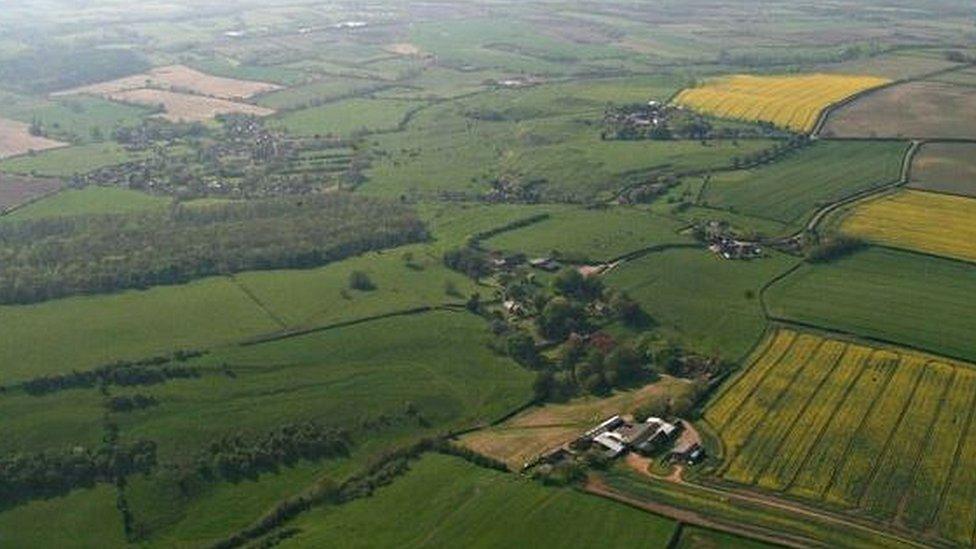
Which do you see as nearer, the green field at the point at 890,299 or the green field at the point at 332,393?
the green field at the point at 332,393

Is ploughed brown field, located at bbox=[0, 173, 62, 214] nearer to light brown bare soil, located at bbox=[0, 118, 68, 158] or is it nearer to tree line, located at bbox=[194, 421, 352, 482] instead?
light brown bare soil, located at bbox=[0, 118, 68, 158]

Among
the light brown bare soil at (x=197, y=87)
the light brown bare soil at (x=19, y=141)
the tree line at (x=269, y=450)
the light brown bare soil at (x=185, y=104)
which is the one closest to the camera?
the tree line at (x=269, y=450)

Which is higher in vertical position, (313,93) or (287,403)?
(313,93)

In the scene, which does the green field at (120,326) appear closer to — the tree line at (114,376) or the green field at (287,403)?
the tree line at (114,376)

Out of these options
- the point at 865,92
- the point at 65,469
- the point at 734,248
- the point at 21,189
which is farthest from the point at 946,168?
the point at 21,189

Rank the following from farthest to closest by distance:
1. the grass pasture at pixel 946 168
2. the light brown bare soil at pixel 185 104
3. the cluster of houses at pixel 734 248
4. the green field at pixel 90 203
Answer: the light brown bare soil at pixel 185 104
the green field at pixel 90 203
the grass pasture at pixel 946 168
the cluster of houses at pixel 734 248

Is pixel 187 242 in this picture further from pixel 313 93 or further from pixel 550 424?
pixel 313 93

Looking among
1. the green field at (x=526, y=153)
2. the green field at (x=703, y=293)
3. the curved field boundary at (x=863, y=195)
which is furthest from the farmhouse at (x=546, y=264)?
the curved field boundary at (x=863, y=195)

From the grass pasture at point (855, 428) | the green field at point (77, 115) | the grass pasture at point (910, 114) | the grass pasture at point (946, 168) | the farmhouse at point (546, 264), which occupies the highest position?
the grass pasture at point (910, 114)
